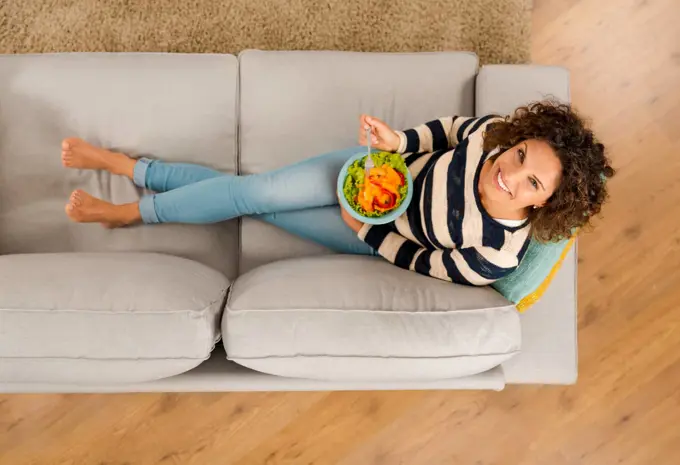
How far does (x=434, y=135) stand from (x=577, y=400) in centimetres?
92

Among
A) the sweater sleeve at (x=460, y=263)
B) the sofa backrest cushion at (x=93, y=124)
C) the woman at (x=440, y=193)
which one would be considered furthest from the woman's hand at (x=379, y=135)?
the sofa backrest cushion at (x=93, y=124)

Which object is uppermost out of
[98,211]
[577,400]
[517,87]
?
[517,87]

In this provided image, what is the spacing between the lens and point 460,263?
116 centimetres

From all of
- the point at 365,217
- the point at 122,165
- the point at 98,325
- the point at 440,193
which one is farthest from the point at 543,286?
the point at 122,165

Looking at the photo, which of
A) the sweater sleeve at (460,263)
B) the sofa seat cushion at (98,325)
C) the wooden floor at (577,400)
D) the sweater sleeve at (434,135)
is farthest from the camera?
the wooden floor at (577,400)

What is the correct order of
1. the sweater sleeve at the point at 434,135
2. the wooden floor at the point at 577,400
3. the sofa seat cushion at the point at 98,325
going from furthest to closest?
1. the wooden floor at the point at 577,400
2. the sweater sleeve at the point at 434,135
3. the sofa seat cushion at the point at 98,325

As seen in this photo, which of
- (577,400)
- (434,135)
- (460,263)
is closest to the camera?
(460,263)

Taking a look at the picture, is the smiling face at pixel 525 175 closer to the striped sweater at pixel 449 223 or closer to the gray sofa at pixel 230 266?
the striped sweater at pixel 449 223

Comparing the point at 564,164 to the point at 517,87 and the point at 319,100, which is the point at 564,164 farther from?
the point at 319,100

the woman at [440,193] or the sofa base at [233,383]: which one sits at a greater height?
the woman at [440,193]

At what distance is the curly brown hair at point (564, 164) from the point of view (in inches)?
42.4

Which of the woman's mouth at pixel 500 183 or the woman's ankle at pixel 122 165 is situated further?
the woman's ankle at pixel 122 165

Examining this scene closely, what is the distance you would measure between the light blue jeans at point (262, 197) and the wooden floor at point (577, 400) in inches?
20.6

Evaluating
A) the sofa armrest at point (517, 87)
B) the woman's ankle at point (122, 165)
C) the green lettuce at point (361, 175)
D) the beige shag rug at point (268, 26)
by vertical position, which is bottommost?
the woman's ankle at point (122, 165)
